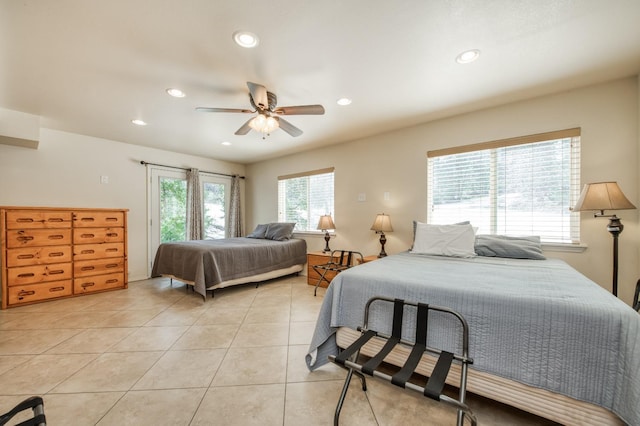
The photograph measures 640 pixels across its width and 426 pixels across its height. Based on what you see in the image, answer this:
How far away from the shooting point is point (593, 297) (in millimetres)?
1301

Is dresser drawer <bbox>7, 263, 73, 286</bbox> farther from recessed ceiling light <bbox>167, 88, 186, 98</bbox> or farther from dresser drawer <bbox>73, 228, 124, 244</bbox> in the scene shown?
recessed ceiling light <bbox>167, 88, 186, 98</bbox>

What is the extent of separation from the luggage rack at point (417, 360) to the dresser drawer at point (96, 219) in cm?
415

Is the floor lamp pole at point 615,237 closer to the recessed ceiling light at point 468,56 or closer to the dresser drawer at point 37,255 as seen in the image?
the recessed ceiling light at point 468,56

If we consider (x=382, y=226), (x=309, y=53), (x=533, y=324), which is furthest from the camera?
(x=382, y=226)

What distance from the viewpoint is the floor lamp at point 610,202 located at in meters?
2.11

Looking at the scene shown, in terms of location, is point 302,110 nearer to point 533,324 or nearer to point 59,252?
point 533,324

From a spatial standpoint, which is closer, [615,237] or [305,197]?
[615,237]

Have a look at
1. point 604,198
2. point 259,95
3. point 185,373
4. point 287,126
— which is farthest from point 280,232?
point 604,198

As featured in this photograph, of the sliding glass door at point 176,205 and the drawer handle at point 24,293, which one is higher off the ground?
the sliding glass door at point 176,205

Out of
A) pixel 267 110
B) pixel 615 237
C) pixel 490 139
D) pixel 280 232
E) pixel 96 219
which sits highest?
pixel 267 110

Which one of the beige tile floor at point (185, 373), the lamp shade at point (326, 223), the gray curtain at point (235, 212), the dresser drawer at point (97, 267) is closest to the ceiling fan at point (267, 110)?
the lamp shade at point (326, 223)

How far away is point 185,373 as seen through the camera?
6.03 feet

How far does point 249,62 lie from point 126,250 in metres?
3.65

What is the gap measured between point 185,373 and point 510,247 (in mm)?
3050
